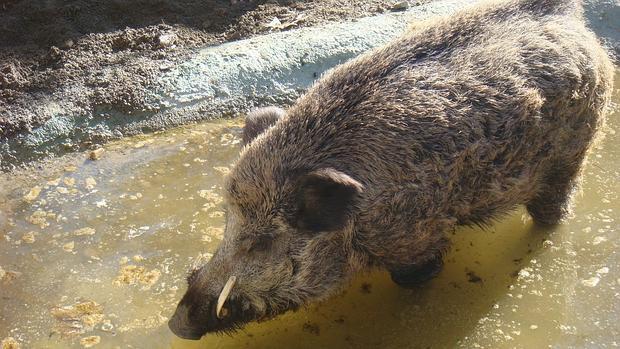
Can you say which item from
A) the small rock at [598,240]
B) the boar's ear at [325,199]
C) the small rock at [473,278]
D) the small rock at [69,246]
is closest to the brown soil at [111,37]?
the small rock at [69,246]

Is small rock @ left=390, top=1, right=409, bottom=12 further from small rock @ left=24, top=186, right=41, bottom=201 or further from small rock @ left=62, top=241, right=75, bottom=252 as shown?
small rock @ left=62, top=241, right=75, bottom=252

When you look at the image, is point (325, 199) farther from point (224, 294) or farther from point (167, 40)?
point (167, 40)

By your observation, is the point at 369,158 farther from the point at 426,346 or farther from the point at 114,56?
the point at 114,56

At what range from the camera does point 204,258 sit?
4566 mm

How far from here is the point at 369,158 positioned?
3848 mm

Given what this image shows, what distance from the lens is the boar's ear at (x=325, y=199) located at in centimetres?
354

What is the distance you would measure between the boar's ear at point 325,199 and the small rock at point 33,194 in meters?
2.39

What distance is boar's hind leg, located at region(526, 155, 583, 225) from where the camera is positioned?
4543mm

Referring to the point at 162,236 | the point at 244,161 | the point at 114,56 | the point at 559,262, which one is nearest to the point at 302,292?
the point at 244,161

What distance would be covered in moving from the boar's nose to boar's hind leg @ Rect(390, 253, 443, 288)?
1.22 metres

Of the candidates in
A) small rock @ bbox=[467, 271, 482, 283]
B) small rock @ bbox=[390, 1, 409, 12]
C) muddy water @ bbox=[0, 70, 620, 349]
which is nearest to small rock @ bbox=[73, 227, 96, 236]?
muddy water @ bbox=[0, 70, 620, 349]

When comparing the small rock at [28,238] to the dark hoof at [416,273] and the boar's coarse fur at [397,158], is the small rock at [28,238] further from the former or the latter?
the dark hoof at [416,273]

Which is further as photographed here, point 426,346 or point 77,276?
point 77,276

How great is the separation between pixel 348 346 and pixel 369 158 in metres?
1.10
